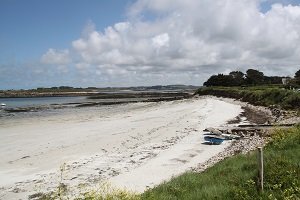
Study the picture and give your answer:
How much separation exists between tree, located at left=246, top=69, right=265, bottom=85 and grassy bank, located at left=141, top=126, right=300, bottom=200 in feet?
340

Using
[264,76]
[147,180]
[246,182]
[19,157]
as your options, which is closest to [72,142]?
[19,157]

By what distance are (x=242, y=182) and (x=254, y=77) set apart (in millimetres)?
114531

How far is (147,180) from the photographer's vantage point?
15.5 m

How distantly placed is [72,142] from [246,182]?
Result: 1785cm

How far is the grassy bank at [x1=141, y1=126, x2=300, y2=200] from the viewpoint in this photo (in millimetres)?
9836

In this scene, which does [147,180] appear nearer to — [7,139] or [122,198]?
[122,198]

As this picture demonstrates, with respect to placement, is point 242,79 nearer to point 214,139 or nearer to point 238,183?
point 214,139

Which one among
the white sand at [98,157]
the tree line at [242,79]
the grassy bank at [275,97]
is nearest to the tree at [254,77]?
the tree line at [242,79]

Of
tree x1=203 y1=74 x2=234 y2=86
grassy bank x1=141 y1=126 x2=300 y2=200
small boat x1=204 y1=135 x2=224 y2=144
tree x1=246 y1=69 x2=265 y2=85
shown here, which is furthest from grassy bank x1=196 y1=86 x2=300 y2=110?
tree x1=203 y1=74 x2=234 y2=86

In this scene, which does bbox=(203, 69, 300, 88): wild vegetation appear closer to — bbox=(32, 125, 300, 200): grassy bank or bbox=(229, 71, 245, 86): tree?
bbox=(229, 71, 245, 86): tree

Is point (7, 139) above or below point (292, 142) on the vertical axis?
below

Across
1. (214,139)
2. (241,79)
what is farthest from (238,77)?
(214,139)

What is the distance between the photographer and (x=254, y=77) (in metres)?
121

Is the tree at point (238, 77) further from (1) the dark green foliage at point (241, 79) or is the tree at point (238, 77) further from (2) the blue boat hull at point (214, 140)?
(2) the blue boat hull at point (214, 140)
